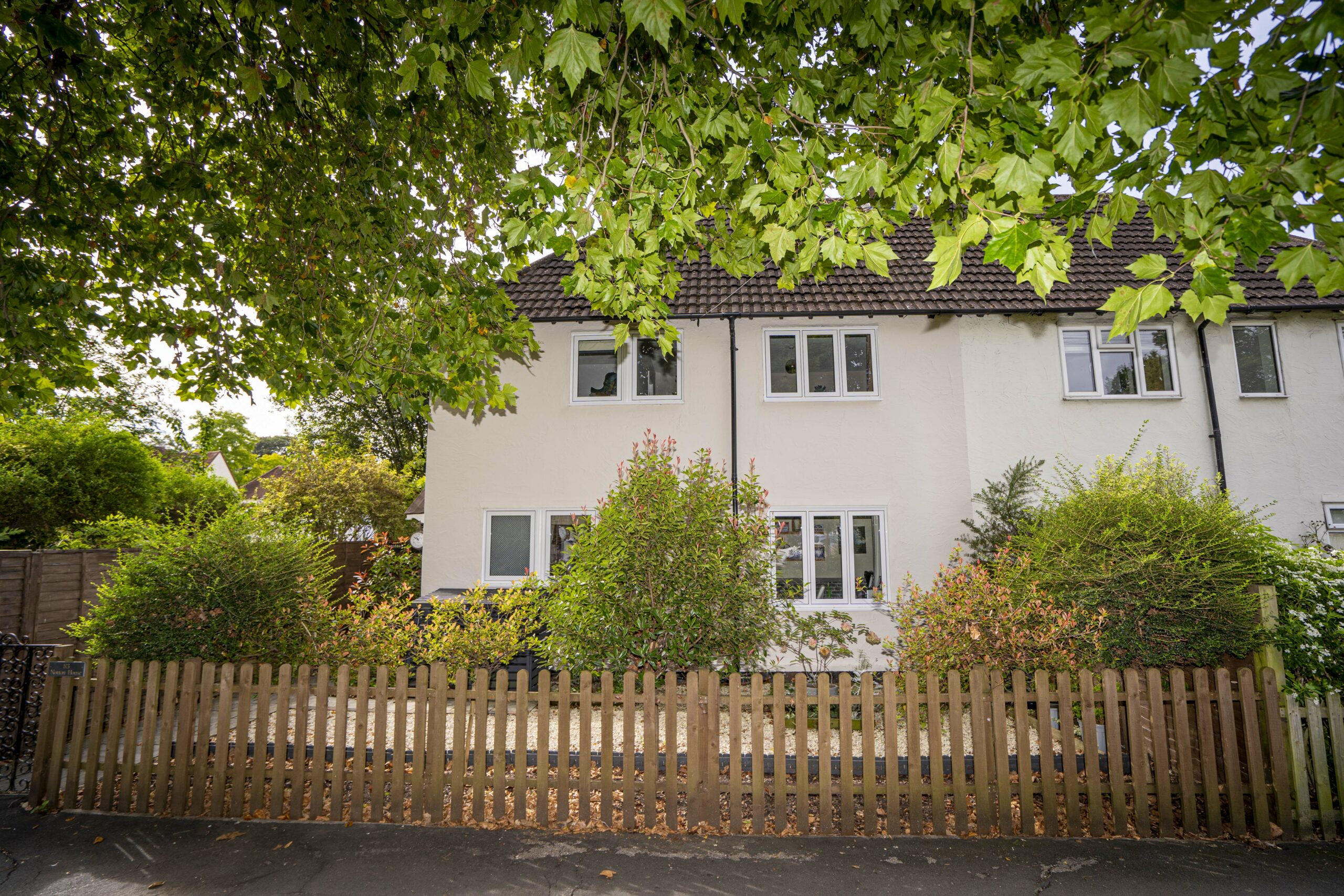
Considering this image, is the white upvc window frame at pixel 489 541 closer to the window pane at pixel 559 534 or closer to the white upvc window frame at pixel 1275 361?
the window pane at pixel 559 534

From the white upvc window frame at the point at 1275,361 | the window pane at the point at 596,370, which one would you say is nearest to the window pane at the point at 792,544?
the window pane at the point at 596,370

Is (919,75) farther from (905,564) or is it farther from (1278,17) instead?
(905,564)

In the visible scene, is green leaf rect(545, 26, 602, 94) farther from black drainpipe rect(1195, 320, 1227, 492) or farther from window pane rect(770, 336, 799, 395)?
black drainpipe rect(1195, 320, 1227, 492)

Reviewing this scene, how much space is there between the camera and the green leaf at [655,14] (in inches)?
107

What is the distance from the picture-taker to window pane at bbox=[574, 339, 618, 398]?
11148mm

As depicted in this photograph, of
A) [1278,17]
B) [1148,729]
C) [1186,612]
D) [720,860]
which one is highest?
[1278,17]

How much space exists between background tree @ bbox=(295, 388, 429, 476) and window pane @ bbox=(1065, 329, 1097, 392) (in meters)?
22.6

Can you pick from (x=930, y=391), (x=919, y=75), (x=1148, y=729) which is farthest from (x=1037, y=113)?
(x=930, y=391)

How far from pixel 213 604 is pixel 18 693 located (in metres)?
1.69

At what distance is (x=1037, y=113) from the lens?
10.5 feet

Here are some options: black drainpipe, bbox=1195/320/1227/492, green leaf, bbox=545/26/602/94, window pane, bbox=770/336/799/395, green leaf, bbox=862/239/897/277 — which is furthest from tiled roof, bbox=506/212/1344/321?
green leaf, bbox=545/26/602/94

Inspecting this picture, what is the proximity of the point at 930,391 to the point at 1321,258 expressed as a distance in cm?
840

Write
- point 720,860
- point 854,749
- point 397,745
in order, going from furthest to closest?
point 854,749 < point 397,745 < point 720,860

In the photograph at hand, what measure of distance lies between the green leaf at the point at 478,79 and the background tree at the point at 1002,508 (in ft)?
28.6
